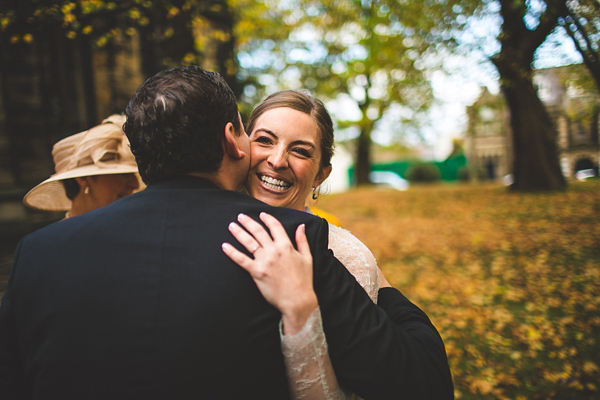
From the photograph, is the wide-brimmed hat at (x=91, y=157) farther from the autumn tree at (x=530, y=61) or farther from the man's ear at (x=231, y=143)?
the autumn tree at (x=530, y=61)

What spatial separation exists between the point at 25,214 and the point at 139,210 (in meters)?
8.70

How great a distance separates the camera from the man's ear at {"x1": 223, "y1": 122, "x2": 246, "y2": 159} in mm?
1436

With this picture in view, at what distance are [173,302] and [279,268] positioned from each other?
34cm

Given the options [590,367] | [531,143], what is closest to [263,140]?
[590,367]

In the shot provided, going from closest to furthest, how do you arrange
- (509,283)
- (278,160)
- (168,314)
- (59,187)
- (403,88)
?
(168,314) < (278,160) < (59,187) < (509,283) < (403,88)

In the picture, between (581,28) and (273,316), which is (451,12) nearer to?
(581,28)

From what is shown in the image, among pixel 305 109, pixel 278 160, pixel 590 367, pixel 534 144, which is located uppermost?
pixel 534 144

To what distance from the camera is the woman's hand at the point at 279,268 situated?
1.19 m

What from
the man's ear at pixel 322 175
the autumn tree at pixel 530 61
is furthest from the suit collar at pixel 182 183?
the autumn tree at pixel 530 61

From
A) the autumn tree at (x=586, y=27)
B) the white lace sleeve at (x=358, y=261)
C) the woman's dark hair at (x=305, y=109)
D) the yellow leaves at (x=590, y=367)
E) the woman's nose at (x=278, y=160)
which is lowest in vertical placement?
the yellow leaves at (x=590, y=367)

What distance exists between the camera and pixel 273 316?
1.23m

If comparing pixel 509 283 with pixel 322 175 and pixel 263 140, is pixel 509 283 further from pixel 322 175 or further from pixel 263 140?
pixel 263 140

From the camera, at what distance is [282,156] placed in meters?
2.12

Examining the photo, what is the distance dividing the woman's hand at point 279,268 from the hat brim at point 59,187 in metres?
1.77
